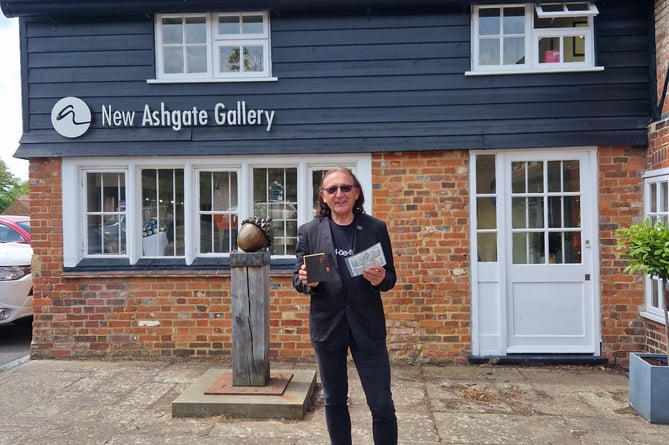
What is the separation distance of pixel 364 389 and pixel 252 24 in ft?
14.7

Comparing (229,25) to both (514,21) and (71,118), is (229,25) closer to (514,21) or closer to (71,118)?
(71,118)

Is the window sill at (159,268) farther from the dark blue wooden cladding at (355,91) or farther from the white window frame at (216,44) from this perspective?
the white window frame at (216,44)

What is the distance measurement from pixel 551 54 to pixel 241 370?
15.3 feet

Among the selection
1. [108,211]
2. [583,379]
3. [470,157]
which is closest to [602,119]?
[470,157]

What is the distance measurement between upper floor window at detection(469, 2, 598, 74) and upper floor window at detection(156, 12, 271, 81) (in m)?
2.41

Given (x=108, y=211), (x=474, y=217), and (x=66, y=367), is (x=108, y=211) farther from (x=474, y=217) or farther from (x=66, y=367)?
(x=474, y=217)

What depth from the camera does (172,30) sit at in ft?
19.6

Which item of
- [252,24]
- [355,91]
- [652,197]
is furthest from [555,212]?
[252,24]

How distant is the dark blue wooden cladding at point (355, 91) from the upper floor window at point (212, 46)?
0.13 meters

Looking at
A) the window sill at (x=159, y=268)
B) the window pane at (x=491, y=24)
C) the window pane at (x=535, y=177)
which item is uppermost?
the window pane at (x=491, y=24)

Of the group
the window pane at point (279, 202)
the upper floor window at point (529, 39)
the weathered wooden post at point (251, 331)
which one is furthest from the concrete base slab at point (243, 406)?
the upper floor window at point (529, 39)

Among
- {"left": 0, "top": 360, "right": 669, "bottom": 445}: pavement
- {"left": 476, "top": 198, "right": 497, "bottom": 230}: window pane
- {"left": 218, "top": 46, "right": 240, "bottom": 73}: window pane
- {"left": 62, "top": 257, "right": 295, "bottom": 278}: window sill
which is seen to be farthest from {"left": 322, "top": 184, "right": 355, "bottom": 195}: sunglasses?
{"left": 218, "top": 46, "right": 240, "bottom": 73}: window pane

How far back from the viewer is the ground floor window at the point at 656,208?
5234mm

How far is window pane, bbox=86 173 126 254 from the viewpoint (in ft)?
20.1
